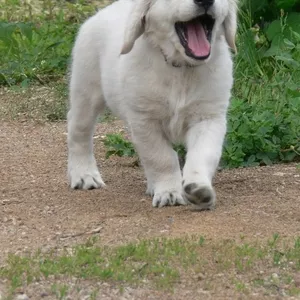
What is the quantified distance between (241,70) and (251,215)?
3824 millimetres

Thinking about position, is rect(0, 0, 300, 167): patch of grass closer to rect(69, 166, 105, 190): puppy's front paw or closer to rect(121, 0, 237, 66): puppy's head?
rect(69, 166, 105, 190): puppy's front paw

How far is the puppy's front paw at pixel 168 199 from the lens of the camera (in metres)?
6.28

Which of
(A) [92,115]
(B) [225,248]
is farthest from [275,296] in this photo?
(A) [92,115]

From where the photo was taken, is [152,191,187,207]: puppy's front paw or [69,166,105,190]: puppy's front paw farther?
[69,166,105,190]: puppy's front paw

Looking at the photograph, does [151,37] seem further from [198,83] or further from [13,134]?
[13,134]

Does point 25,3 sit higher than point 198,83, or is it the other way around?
point 198,83

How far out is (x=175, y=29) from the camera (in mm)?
6215

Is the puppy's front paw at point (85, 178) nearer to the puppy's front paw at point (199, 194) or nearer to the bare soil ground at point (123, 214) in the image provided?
the bare soil ground at point (123, 214)

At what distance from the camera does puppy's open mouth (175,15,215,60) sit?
6.18 meters

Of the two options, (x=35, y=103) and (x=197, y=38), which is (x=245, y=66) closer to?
(x=35, y=103)

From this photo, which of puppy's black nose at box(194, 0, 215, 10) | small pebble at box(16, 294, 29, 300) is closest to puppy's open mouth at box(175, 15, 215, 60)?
puppy's black nose at box(194, 0, 215, 10)

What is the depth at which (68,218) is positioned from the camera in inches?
238

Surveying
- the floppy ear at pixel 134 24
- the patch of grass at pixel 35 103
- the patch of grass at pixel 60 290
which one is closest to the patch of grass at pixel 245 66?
the patch of grass at pixel 35 103

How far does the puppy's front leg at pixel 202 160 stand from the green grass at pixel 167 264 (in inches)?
20.4
